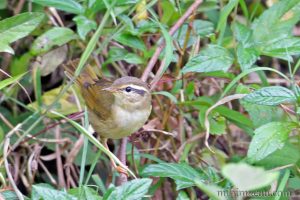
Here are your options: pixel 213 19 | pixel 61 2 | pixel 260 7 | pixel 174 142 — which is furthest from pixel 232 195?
pixel 260 7

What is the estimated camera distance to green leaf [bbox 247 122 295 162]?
94.0 inches

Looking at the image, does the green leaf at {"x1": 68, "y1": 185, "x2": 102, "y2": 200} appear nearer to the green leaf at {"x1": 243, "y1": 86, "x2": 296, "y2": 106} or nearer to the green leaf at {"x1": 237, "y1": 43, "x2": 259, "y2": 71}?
the green leaf at {"x1": 243, "y1": 86, "x2": 296, "y2": 106}

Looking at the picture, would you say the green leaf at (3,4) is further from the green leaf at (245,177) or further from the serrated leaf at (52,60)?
the green leaf at (245,177)

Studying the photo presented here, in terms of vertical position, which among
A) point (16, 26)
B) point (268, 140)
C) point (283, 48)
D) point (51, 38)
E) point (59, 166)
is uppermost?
point (16, 26)

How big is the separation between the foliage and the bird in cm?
8

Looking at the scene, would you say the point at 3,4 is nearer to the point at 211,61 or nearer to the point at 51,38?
the point at 51,38

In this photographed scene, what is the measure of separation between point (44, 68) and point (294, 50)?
5.12ft

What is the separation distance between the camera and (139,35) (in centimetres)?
321

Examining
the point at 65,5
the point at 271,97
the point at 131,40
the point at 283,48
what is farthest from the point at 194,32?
the point at 271,97

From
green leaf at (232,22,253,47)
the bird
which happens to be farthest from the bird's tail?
green leaf at (232,22,253,47)

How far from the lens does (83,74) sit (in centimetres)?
339

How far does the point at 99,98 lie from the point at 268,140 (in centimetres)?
110

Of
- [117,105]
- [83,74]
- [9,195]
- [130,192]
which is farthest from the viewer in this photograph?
[83,74]

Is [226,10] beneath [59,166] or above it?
above
